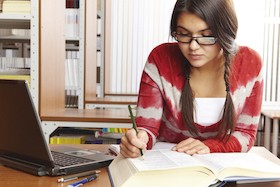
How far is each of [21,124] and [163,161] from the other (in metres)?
0.33

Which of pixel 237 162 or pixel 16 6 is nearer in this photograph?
pixel 237 162

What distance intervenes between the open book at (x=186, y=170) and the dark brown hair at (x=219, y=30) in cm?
33

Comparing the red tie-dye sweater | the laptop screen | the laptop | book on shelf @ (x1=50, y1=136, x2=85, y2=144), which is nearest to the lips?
the red tie-dye sweater

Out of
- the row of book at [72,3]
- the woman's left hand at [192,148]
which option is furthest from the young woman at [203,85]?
the row of book at [72,3]

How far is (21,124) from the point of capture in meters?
0.92

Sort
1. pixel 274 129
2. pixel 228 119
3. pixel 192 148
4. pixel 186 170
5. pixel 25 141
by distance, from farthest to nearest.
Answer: pixel 274 129 < pixel 228 119 < pixel 192 148 < pixel 25 141 < pixel 186 170

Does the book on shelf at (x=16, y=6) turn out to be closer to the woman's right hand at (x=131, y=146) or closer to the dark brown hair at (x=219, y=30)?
the dark brown hair at (x=219, y=30)

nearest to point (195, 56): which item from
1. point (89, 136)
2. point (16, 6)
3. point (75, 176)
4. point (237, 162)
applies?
point (237, 162)

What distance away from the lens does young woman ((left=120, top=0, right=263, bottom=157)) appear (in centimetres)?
120

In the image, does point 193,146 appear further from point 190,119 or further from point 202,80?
point 202,80

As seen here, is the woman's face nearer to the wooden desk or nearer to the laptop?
the laptop

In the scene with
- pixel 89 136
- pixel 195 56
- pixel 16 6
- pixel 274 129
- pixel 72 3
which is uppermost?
pixel 72 3

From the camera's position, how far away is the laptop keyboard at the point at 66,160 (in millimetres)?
995

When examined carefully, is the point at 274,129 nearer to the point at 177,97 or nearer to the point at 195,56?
the point at 177,97
